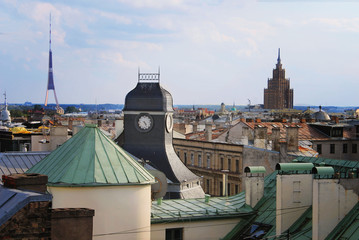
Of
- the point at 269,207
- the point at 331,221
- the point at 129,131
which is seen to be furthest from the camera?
the point at 129,131

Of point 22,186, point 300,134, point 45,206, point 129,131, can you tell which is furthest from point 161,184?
point 300,134

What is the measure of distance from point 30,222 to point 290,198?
1201cm

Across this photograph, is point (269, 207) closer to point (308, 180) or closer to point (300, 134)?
point (308, 180)

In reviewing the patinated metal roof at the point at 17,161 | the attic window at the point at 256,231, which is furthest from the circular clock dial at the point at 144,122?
the attic window at the point at 256,231

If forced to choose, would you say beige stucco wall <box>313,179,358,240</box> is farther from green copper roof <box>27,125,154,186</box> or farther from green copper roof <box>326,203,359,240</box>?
green copper roof <box>27,125,154,186</box>

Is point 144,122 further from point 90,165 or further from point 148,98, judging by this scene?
point 90,165

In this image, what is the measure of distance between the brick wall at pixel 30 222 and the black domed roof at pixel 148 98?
35376 millimetres

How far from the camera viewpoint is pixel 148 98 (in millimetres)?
50000

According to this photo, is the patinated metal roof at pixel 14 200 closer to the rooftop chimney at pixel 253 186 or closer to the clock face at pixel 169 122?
the rooftop chimney at pixel 253 186

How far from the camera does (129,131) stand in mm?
50562

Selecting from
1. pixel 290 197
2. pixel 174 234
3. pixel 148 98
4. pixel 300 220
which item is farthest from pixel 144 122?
pixel 300 220

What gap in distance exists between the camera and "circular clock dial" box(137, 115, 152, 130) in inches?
1972

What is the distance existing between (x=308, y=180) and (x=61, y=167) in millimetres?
8294

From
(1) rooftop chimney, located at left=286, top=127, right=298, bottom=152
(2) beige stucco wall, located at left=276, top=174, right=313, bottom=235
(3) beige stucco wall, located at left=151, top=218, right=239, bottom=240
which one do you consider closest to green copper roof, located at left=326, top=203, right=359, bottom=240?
(2) beige stucco wall, located at left=276, top=174, right=313, bottom=235
